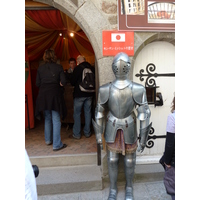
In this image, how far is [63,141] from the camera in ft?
11.9

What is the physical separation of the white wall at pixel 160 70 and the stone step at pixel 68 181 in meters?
0.92

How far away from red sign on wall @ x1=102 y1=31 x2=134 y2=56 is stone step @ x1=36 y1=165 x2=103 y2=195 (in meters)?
1.70

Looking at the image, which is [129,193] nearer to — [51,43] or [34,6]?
[34,6]

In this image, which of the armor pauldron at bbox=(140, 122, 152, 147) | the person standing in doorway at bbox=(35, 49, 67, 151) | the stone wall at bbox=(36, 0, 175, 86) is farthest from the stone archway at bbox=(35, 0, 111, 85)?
the armor pauldron at bbox=(140, 122, 152, 147)

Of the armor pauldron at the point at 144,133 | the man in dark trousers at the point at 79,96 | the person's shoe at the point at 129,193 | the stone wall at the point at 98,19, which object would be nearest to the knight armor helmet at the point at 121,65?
the stone wall at the point at 98,19

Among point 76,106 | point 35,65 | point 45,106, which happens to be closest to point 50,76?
point 45,106

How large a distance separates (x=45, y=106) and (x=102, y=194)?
155 centimetres

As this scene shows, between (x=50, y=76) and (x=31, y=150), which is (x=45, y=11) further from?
(x=31, y=150)

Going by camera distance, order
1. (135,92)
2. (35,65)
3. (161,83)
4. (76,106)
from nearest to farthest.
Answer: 1. (135,92)
2. (161,83)
3. (76,106)
4. (35,65)

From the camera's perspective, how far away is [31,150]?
324 centimetres

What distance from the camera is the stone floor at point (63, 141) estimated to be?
314 cm

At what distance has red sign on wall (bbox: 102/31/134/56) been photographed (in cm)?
252

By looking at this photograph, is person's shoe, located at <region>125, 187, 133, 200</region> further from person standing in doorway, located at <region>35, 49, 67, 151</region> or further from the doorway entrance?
person standing in doorway, located at <region>35, 49, 67, 151</region>

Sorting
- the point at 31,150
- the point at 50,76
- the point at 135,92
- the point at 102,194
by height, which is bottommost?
the point at 102,194
